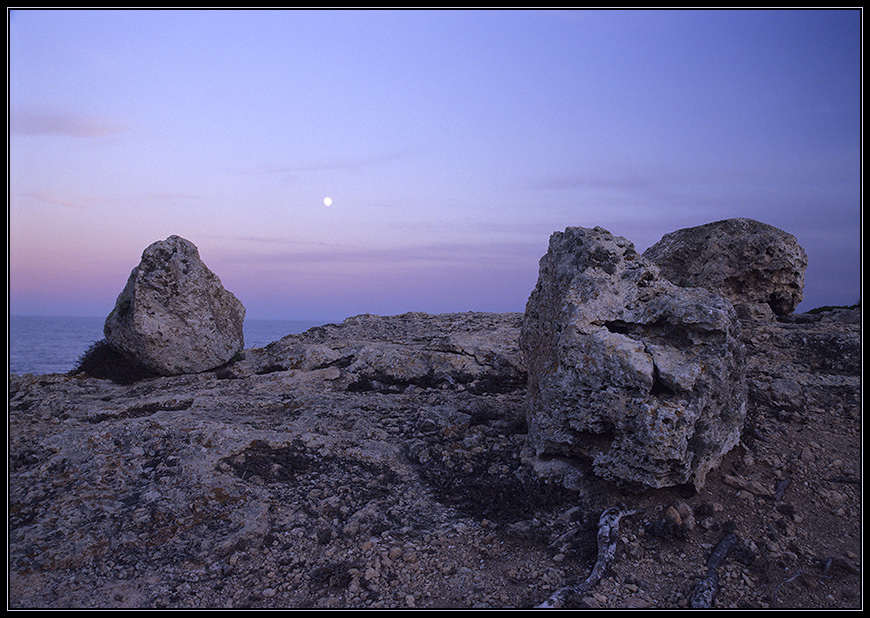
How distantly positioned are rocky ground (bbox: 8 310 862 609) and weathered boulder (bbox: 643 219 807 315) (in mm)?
1596

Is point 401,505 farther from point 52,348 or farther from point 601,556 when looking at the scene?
point 52,348

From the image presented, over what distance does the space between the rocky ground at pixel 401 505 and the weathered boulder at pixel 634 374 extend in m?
0.38

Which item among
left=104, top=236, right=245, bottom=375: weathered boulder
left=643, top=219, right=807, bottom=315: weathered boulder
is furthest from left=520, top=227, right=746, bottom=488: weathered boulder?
left=104, top=236, right=245, bottom=375: weathered boulder

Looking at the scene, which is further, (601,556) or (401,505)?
(401,505)

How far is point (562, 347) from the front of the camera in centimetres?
647

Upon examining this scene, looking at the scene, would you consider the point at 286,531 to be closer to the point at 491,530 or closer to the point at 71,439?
the point at 491,530

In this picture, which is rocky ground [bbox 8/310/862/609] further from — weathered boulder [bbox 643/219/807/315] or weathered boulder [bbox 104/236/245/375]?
weathered boulder [bbox 104/236/245/375]

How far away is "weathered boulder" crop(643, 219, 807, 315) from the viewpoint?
A: 34.5 feet

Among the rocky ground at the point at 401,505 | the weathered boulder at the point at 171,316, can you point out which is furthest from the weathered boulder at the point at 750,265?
the weathered boulder at the point at 171,316

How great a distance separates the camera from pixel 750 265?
10555mm

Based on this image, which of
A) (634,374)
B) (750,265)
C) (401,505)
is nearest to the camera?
(634,374)

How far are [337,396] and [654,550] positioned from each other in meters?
5.64

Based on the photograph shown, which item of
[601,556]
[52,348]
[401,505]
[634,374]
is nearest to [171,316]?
[401,505]

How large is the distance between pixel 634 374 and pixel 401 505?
3.09 meters
